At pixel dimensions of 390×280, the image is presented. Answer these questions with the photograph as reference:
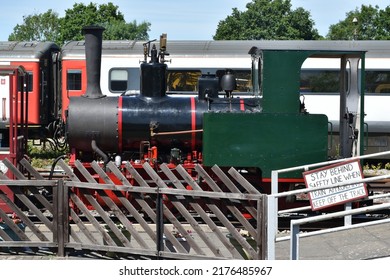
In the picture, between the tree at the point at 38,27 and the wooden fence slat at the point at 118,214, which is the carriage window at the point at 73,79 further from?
the tree at the point at 38,27

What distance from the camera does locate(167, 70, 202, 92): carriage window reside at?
19219 mm

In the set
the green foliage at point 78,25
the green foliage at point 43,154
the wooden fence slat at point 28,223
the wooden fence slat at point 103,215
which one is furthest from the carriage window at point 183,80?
the green foliage at point 78,25

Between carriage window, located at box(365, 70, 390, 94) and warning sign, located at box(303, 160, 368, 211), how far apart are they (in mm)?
9656

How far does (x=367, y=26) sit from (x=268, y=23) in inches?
484

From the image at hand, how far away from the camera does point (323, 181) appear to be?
9328 millimetres

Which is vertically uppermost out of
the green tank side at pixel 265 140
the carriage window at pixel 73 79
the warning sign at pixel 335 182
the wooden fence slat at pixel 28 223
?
the carriage window at pixel 73 79

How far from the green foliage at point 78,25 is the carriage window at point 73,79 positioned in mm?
40122

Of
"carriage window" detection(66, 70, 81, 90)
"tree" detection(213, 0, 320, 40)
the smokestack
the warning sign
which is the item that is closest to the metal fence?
the warning sign

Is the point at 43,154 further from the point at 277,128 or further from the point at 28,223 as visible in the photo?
the point at 28,223

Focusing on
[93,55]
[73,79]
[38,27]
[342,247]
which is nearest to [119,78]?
[73,79]

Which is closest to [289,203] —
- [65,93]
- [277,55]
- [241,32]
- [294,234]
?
[277,55]

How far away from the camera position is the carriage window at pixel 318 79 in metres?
16.6

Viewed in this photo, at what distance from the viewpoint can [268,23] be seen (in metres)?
Result: 67.8

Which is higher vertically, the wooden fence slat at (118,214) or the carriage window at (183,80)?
the carriage window at (183,80)
